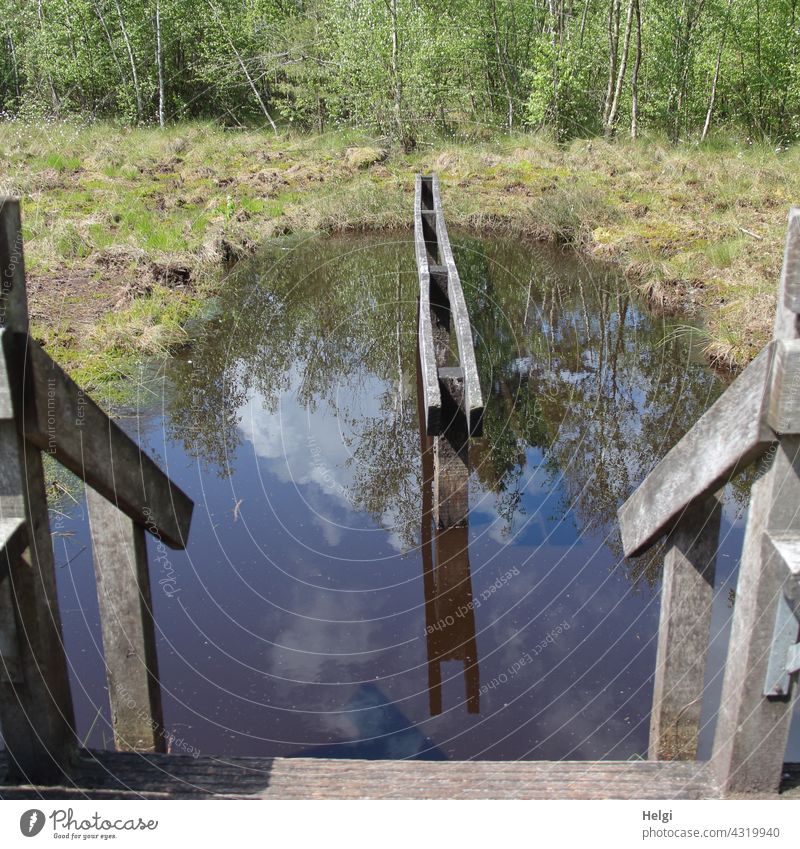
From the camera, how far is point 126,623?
10.0 ft

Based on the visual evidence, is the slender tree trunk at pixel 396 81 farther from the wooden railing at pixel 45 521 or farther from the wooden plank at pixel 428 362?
the wooden railing at pixel 45 521

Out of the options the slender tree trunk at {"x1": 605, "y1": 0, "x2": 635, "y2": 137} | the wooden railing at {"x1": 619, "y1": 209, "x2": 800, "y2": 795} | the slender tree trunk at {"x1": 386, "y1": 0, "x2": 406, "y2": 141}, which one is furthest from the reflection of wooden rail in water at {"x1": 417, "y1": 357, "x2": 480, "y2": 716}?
the slender tree trunk at {"x1": 605, "y1": 0, "x2": 635, "y2": 137}

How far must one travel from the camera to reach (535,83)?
830 inches

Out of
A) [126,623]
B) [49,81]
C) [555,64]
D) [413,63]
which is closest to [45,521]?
[126,623]

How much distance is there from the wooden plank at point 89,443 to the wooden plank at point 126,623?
114 millimetres

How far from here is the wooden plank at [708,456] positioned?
213cm

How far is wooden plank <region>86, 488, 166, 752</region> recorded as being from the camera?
2.85 metres

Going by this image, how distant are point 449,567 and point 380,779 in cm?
330

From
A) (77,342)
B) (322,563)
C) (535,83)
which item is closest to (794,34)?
(535,83)

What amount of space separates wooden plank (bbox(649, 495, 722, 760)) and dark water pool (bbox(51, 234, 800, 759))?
1.08m

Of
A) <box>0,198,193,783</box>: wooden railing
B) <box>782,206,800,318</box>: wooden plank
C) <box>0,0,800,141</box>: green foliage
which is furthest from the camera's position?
<box>0,0,800,141</box>: green foliage

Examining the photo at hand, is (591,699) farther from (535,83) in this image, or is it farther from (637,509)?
(535,83)

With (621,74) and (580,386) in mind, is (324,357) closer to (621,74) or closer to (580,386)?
(580,386)

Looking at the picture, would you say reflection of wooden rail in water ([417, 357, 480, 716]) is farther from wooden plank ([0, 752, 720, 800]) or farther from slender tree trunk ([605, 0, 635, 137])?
slender tree trunk ([605, 0, 635, 137])
